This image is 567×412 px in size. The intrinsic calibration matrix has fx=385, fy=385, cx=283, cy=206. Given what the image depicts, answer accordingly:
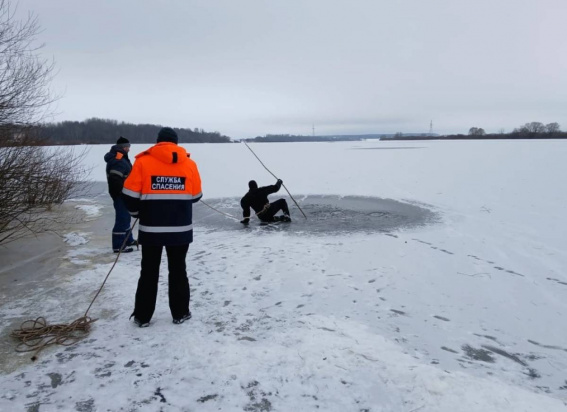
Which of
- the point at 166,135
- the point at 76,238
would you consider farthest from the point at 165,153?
the point at 76,238

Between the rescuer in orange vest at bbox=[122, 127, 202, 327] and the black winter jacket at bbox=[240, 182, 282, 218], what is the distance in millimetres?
4498

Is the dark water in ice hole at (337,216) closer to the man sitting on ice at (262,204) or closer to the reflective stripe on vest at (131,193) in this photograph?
the man sitting on ice at (262,204)

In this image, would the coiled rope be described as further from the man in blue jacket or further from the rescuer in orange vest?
the man in blue jacket

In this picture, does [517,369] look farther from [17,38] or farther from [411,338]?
[17,38]

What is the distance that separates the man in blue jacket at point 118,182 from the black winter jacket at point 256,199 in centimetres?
267

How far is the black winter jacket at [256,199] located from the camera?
26.6 ft

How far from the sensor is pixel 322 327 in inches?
139

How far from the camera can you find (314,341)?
326 cm

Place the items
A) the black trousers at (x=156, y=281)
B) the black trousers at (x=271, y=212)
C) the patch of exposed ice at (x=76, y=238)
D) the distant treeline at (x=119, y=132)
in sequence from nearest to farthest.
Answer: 1. the black trousers at (x=156, y=281)
2. the patch of exposed ice at (x=76, y=238)
3. the black trousers at (x=271, y=212)
4. the distant treeline at (x=119, y=132)

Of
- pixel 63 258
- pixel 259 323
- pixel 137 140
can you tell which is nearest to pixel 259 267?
pixel 259 323

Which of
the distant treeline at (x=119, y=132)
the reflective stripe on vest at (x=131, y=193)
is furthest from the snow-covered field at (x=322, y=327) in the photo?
the distant treeline at (x=119, y=132)

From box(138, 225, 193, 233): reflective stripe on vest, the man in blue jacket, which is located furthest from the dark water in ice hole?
box(138, 225, 193, 233): reflective stripe on vest

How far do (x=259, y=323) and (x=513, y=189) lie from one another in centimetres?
1164

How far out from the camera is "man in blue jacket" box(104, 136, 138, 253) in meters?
5.39
